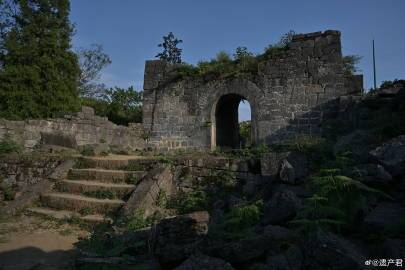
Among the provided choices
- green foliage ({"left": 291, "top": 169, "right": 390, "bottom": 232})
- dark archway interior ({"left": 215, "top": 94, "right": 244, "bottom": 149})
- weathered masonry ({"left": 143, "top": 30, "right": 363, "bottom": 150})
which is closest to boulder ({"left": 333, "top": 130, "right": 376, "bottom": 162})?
green foliage ({"left": 291, "top": 169, "right": 390, "bottom": 232})

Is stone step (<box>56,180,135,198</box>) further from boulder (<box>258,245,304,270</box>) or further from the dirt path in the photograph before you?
boulder (<box>258,245,304,270</box>)

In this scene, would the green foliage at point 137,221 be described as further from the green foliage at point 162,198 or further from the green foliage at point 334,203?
the green foliage at point 334,203

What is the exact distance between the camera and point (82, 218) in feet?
20.2

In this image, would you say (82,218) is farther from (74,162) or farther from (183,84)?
(183,84)

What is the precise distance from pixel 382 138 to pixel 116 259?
483 centimetres

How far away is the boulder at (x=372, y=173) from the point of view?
14.9 ft

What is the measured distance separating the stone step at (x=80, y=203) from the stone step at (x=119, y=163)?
1243mm

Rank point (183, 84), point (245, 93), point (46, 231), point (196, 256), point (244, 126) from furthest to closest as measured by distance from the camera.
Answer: point (244, 126) → point (183, 84) → point (245, 93) → point (46, 231) → point (196, 256)

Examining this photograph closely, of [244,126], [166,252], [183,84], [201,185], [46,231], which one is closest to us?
[166,252]

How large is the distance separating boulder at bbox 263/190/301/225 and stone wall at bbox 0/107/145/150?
25.6ft

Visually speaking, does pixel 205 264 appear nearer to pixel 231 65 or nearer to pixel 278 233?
pixel 278 233

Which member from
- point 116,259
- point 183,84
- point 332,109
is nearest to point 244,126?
point 183,84

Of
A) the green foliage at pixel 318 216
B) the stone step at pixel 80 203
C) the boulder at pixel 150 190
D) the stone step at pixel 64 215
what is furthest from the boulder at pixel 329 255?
the stone step at pixel 80 203

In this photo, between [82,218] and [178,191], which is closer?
[82,218]
